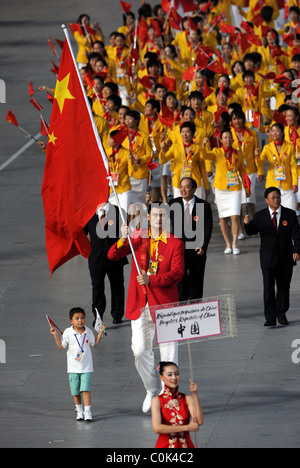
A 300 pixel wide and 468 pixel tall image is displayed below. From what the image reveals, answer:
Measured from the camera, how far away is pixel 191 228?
50.8ft

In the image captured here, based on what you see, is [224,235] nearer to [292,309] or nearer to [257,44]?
[292,309]

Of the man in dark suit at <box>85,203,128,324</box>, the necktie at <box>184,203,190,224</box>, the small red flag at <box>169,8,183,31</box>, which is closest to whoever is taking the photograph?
the necktie at <box>184,203,190,224</box>

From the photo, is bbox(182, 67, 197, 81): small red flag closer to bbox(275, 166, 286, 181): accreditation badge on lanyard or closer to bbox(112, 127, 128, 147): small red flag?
bbox(275, 166, 286, 181): accreditation badge on lanyard

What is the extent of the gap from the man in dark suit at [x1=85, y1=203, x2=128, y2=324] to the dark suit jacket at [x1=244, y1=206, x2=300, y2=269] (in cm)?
171

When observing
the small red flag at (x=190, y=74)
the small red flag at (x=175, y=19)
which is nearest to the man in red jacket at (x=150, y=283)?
the small red flag at (x=190, y=74)

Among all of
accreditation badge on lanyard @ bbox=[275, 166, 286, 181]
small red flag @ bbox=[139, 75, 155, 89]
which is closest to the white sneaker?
accreditation badge on lanyard @ bbox=[275, 166, 286, 181]

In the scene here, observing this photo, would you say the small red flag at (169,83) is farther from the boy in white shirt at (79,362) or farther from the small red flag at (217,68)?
the boy in white shirt at (79,362)

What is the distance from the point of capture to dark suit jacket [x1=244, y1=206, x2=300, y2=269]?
15.5 metres

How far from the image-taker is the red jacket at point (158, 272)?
1270 cm

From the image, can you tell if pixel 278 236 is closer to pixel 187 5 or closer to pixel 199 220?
pixel 199 220
